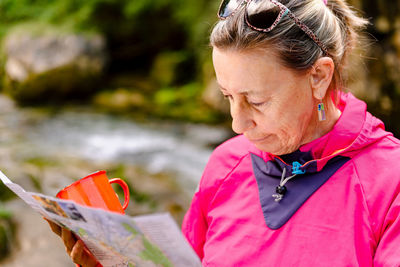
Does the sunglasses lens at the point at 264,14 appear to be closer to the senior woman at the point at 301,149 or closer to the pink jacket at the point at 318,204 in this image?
the senior woman at the point at 301,149

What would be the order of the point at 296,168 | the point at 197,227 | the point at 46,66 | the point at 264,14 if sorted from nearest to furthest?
the point at 264,14 < the point at 296,168 < the point at 197,227 < the point at 46,66

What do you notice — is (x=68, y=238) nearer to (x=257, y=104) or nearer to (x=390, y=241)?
(x=257, y=104)

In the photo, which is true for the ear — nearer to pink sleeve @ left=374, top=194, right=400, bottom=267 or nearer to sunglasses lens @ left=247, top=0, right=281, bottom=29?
sunglasses lens @ left=247, top=0, right=281, bottom=29

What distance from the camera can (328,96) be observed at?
52.2 inches

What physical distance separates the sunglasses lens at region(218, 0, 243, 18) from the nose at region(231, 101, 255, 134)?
259 millimetres

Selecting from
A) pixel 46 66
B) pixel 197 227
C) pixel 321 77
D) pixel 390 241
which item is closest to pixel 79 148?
pixel 46 66

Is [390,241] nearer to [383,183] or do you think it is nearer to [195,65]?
[383,183]

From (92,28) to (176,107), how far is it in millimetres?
2724

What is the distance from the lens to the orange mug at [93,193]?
1.22 m

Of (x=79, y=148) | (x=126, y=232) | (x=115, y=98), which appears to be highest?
(x=126, y=232)

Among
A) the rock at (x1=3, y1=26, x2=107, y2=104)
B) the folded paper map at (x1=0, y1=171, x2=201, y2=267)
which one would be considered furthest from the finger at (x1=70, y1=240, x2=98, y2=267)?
the rock at (x1=3, y1=26, x2=107, y2=104)

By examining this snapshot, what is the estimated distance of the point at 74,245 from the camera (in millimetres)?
1239

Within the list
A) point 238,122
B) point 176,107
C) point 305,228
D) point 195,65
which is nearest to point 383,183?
point 305,228

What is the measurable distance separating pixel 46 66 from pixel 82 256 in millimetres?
7269
